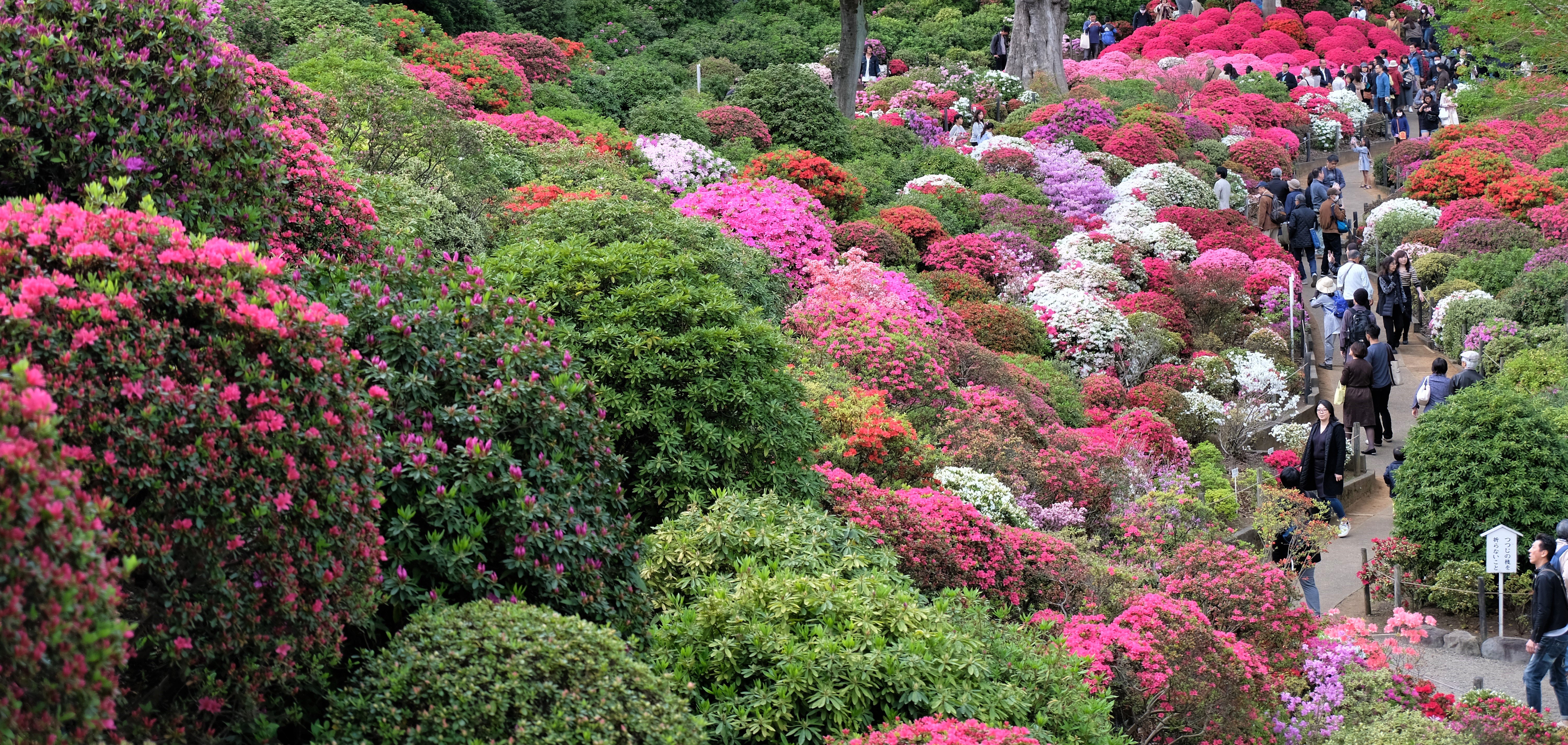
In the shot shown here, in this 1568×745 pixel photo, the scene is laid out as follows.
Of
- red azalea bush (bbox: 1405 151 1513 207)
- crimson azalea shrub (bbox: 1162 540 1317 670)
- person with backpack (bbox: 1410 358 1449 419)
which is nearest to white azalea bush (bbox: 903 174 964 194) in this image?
person with backpack (bbox: 1410 358 1449 419)

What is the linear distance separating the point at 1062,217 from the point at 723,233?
10.7 meters

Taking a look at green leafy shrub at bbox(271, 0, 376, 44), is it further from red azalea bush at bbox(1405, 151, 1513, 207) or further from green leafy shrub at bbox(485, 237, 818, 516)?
red azalea bush at bbox(1405, 151, 1513, 207)

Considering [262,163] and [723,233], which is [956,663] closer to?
[262,163]

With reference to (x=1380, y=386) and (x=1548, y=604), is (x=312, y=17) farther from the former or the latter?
→ (x=1548, y=604)

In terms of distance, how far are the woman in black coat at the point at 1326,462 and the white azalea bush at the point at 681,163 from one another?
7.73 meters

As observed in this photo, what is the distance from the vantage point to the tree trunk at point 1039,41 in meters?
31.7

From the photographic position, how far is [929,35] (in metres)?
38.6

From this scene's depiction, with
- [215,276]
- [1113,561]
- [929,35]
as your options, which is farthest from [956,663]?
[929,35]

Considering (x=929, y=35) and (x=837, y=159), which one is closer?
(x=837, y=159)

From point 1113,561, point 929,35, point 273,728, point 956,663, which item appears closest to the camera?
point 273,728

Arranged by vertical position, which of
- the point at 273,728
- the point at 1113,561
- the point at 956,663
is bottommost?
the point at 1113,561

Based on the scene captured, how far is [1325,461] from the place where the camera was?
11.7 metres

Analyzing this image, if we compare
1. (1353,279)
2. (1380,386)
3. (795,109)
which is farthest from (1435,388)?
(795,109)

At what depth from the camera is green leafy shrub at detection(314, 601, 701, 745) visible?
15.0 ft
